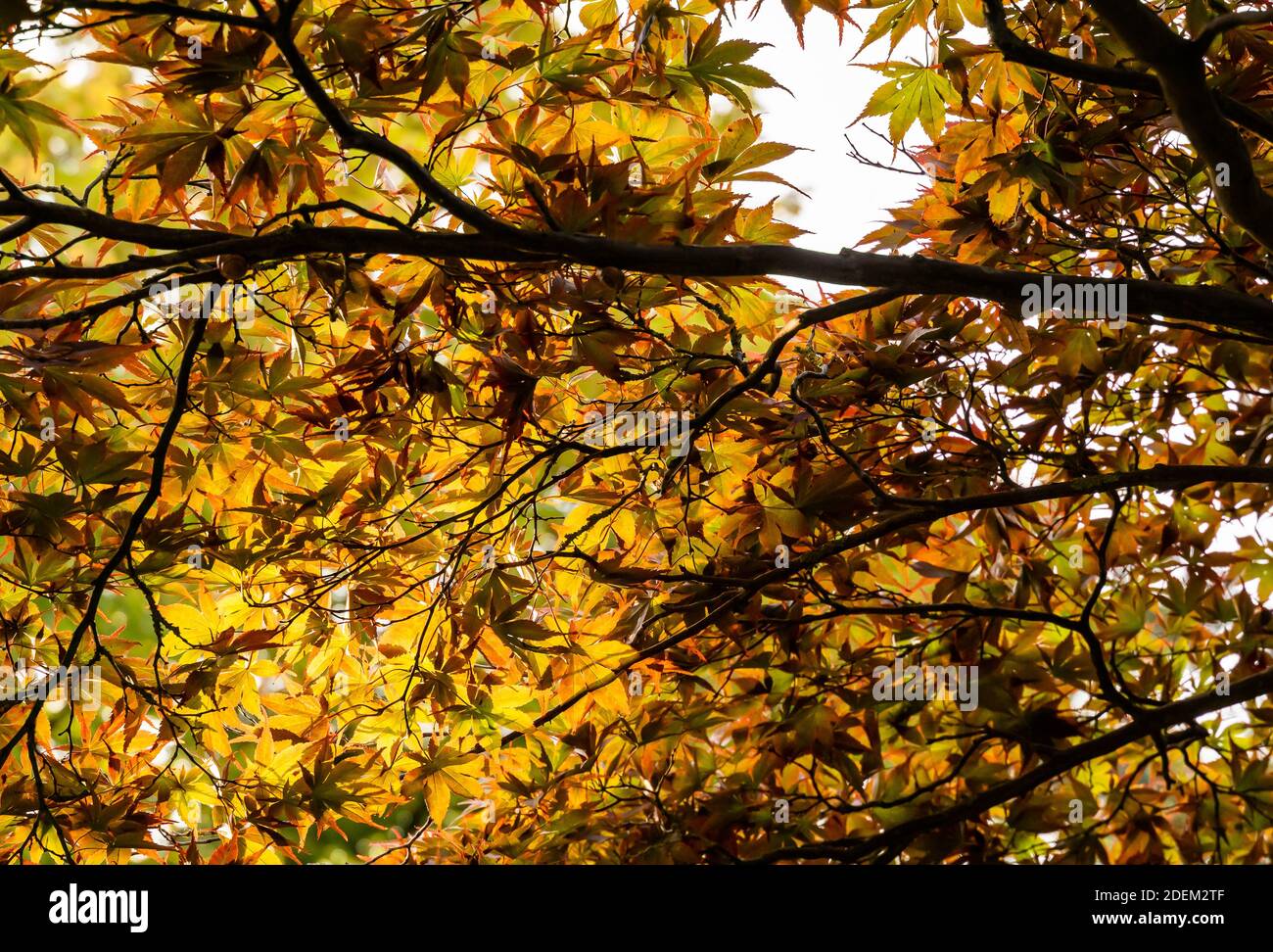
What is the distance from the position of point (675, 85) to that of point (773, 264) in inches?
19.2

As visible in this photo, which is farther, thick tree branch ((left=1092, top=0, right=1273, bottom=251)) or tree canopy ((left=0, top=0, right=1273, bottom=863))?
tree canopy ((left=0, top=0, right=1273, bottom=863))

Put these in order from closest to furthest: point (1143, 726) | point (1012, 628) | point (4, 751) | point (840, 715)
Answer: point (4, 751) → point (1143, 726) → point (840, 715) → point (1012, 628)

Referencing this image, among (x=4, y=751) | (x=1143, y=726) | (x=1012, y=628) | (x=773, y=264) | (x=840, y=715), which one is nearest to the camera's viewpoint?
(x=773, y=264)

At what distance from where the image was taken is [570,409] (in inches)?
76.2

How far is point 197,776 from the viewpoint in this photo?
6.72 feet

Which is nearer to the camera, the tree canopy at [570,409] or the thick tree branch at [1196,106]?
the thick tree branch at [1196,106]

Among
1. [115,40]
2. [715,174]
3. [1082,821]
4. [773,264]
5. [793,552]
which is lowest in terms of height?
[1082,821]

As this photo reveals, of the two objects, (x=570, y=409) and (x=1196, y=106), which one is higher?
(x=1196, y=106)

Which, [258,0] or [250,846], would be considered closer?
[258,0]

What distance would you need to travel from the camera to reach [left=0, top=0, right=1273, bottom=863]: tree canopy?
141cm

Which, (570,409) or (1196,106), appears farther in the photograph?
(570,409)

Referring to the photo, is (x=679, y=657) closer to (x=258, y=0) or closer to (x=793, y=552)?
(x=793, y=552)

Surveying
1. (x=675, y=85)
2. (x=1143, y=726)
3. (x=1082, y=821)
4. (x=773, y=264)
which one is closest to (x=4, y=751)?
(x=773, y=264)

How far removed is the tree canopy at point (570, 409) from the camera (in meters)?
1.41
